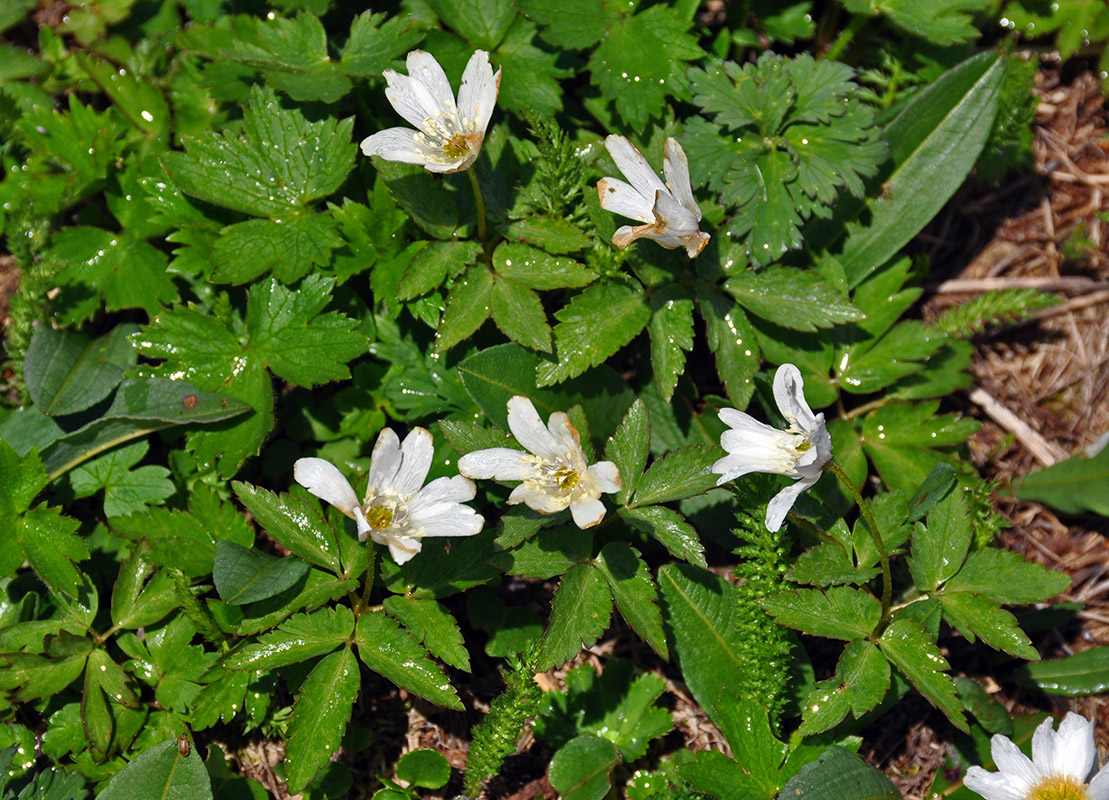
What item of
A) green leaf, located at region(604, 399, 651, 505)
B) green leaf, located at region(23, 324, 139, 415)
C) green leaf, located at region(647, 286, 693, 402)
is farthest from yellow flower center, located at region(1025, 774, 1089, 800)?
green leaf, located at region(23, 324, 139, 415)

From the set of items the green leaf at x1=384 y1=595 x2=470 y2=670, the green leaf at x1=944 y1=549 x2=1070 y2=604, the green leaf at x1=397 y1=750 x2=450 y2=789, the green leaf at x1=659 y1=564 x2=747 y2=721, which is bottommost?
the green leaf at x1=397 y1=750 x2=450 y2=789

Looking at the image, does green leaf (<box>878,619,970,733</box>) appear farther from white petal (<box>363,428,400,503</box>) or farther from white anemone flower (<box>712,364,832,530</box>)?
white petal (<box>363,428,400,503</box>)

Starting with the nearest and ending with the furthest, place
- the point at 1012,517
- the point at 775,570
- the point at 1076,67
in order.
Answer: the point at 775,570 < the point at 1012,517 < the point at 1076,67

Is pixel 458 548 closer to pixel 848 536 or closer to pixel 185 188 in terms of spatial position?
pixel 848 536

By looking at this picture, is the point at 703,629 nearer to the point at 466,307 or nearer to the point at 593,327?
the point at 593,327

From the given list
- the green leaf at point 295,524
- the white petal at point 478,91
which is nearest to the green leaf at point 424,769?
the green leaf at point 295,524

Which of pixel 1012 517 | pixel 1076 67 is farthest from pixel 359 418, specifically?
pixel 1076 67

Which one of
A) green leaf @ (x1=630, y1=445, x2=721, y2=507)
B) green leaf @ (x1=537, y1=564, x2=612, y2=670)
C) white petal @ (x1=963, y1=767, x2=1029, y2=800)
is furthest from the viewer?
green leaf @ (x1=630, y1=445, x2=721, y2=507)
